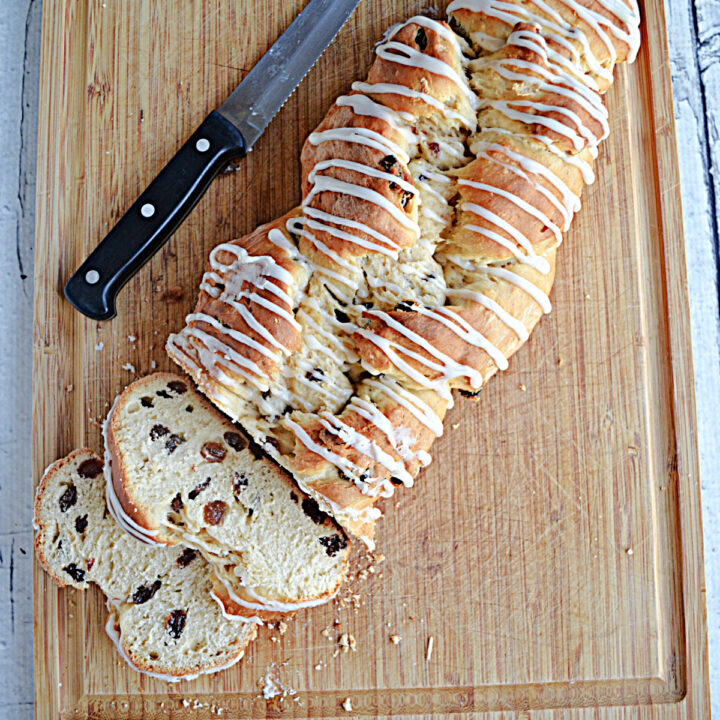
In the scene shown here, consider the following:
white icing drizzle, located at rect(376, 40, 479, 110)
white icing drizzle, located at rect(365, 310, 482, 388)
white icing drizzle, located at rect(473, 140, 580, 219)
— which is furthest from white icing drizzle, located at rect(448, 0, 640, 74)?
white icing drizzle, located at rect(365, 310, 482, 388)

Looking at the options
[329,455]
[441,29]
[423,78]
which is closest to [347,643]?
[329,455]

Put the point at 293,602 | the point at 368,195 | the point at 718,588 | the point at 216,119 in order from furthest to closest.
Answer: the point at 718,588
the point at 216,119
the point at 293,602
the point at 368,195

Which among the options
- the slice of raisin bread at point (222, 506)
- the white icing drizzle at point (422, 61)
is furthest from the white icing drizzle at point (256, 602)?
the white icing drizzle at point (422, 61)

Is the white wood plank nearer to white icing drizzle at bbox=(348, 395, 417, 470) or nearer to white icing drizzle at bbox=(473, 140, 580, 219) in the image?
white icing drizzle at bbox=(473, 140, 580, 219)

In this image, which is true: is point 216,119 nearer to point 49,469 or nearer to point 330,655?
point 49,469

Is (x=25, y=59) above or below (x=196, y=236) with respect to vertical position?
above

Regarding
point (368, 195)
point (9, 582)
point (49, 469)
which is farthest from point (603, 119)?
point (9, 582)
